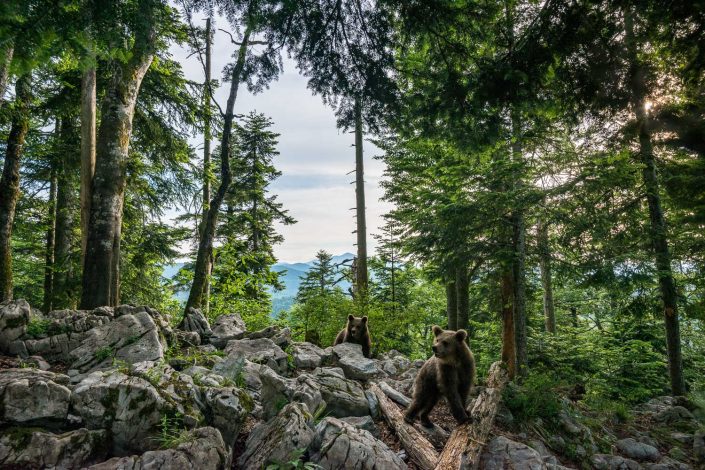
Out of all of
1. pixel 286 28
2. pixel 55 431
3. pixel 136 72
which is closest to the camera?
pixel 55 431

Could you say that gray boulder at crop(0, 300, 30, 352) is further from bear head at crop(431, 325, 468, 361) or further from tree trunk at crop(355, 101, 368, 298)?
tree trunk at crop(355, 101, 368, 298)

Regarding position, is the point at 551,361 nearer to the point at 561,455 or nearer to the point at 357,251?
the point at 561,455

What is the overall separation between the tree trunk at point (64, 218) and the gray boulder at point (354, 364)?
833 cm

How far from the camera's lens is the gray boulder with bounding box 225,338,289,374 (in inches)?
251

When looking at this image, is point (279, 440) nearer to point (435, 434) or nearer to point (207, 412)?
point (207, 412)

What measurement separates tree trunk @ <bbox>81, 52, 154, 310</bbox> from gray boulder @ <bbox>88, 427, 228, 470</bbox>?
5.38 meters

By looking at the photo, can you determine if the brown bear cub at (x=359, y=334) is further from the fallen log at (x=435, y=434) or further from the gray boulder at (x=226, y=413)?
the gray boulder at (x=226, y=413)

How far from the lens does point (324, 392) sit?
199 inches

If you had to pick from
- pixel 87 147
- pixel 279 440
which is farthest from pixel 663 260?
pixel 87 147

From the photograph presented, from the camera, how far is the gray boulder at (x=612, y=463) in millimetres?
5656

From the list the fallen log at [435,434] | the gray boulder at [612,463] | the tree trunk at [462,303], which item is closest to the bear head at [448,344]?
the fallen log at [435,434]

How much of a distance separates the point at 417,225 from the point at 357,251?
706 cm

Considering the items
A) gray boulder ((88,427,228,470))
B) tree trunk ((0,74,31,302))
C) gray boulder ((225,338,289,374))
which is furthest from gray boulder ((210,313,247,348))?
tree trunk ((0,74,31,302))

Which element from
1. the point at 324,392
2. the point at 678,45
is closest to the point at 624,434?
the point at 324,392
